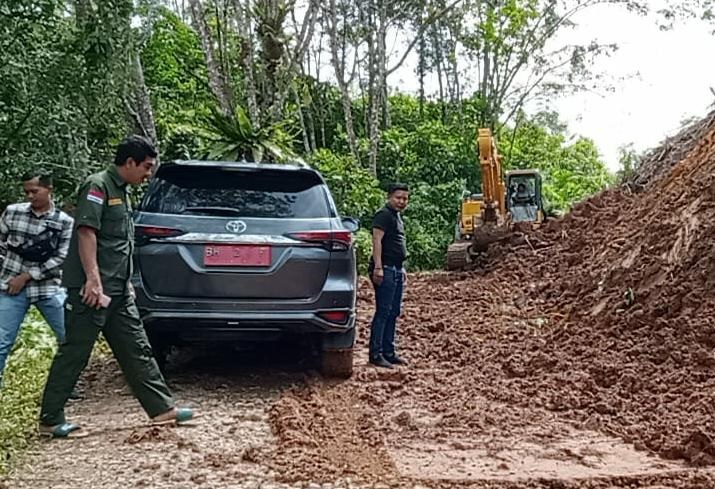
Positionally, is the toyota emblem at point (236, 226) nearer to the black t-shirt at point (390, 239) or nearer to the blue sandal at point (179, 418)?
the blue sandal at point (179, 418)

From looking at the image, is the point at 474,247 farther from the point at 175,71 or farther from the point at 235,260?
the point at 175,71

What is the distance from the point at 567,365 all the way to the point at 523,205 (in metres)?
12.3

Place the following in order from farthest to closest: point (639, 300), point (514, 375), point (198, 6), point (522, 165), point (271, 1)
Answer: point (522, 165)
point (271, 1)
point (198, 6)
point (639, 300)
point (514, 375)

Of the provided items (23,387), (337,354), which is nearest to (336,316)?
(337,354)

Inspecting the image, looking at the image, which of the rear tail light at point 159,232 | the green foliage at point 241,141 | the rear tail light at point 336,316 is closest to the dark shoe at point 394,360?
the rear tail light at point 336,316

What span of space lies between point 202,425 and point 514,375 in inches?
115

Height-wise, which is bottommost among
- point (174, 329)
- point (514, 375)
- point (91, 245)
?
point (514, 375)

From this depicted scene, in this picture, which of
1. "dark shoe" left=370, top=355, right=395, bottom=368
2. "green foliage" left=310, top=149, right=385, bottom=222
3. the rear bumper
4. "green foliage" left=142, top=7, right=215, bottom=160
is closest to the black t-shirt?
"dark shoe" left=370, top=355, right=395, bottom=368

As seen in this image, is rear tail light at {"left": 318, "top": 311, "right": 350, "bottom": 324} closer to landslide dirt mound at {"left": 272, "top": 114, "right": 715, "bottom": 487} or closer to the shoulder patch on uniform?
landslide dirt mound at {"left": 272, "top": 114, "right": 715, "bottom": 487}

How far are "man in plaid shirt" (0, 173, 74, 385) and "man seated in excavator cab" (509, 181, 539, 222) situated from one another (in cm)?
1367

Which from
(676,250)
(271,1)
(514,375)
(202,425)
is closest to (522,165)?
(271,1)

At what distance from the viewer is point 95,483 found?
13.4 feet

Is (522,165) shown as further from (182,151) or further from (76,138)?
(76,138)

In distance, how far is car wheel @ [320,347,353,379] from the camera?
252 inches
